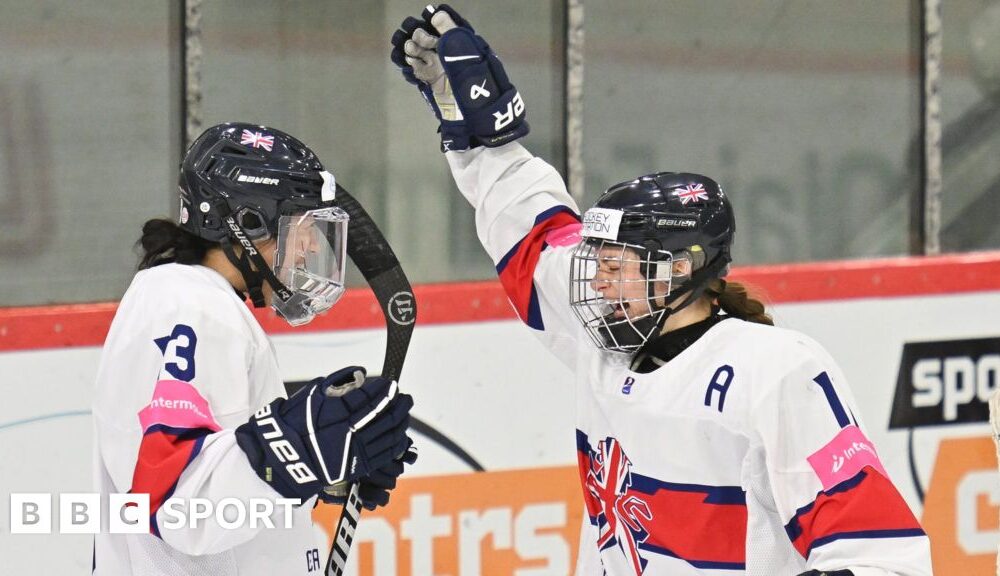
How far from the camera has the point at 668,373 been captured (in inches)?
83.8

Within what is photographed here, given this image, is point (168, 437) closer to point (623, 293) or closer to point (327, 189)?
point (327, 189)

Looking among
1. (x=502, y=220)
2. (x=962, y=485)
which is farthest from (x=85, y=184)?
(x=962, y=485)

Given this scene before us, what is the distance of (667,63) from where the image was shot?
3.89 m

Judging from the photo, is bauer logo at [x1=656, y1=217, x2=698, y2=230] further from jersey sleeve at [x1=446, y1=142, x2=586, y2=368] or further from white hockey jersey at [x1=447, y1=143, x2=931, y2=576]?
jersey sleeve at [x1=446, y1=142, x2=586, y2=368]

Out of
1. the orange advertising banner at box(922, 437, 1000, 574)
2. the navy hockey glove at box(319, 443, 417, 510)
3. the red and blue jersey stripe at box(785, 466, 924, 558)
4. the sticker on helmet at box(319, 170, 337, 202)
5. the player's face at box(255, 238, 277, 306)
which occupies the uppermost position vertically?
the sticker on helmet at box(319, 170, 337, 202)

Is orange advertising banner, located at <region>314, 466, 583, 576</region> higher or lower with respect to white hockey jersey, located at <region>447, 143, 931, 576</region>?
lower

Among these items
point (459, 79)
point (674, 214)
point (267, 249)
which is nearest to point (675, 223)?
point (674, 214)

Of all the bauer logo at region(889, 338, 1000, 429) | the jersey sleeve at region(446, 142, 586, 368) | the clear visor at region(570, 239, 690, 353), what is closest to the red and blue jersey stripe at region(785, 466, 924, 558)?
the clear visor at region(570, 239, 690, 353)

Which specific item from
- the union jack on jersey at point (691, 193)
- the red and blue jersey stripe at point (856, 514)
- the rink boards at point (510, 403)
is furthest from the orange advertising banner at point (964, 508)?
the red and blue jersey stripe at point (856, 514)

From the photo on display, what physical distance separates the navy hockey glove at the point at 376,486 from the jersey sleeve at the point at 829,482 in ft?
1.69

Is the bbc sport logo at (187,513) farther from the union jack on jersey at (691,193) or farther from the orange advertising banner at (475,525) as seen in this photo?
the orange advertising banner at (475,525)

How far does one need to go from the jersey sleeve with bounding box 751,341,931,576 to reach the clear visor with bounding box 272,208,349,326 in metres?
0.66

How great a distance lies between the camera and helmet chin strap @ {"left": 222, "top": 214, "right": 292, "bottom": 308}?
2092 mm

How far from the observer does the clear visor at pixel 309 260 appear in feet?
6.98
